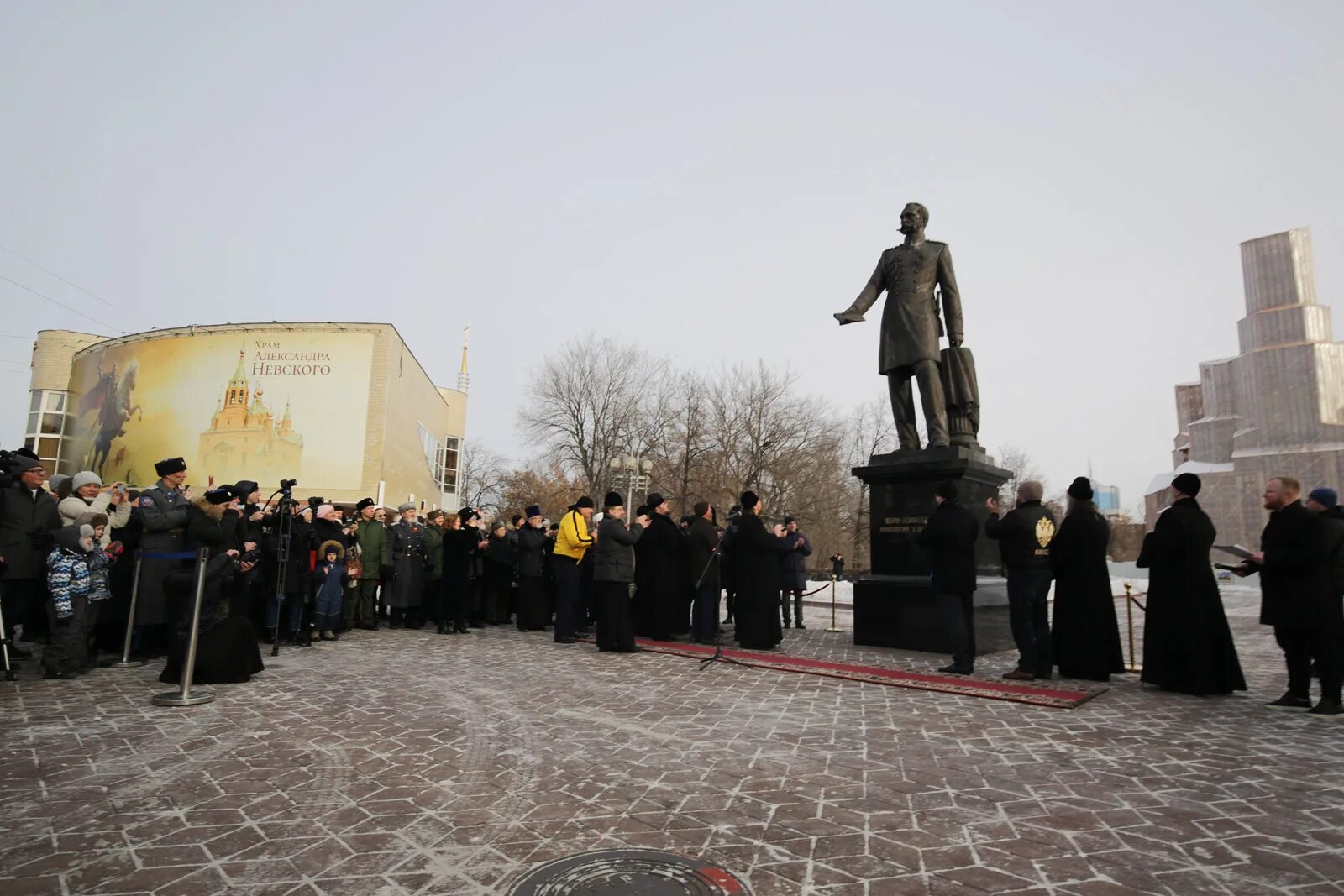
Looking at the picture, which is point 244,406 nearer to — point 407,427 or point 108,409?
point 407,427

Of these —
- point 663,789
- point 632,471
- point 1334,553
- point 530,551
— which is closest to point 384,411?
point 632,471

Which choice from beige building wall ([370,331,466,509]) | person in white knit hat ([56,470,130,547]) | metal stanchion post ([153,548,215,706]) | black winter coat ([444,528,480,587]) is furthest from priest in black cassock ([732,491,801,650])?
beige building wall ([370,331,466,509])

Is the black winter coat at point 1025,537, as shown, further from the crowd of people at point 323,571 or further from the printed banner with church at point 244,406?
the printed banner with church at point 244,406

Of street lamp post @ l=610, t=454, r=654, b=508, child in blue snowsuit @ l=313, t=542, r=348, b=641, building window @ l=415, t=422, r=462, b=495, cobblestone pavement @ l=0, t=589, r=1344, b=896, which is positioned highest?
building window @ l=415, t=422, r=462, b=495

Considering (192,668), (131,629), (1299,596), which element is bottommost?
(192,668)

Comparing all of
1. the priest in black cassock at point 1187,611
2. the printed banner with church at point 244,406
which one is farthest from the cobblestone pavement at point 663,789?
the printed banner with church at point 244,406

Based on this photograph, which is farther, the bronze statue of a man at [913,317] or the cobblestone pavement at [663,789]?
the bronze statue of a man at [913,317]

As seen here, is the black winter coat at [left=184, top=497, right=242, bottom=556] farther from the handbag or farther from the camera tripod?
the handbag

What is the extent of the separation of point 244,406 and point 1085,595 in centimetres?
3344

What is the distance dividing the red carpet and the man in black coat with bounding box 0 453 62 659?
695 centimetres

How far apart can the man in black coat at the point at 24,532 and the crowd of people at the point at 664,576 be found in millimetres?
17

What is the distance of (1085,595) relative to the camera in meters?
7.65

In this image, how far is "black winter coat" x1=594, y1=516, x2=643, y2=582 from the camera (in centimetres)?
972

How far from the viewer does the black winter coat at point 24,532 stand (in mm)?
7188
